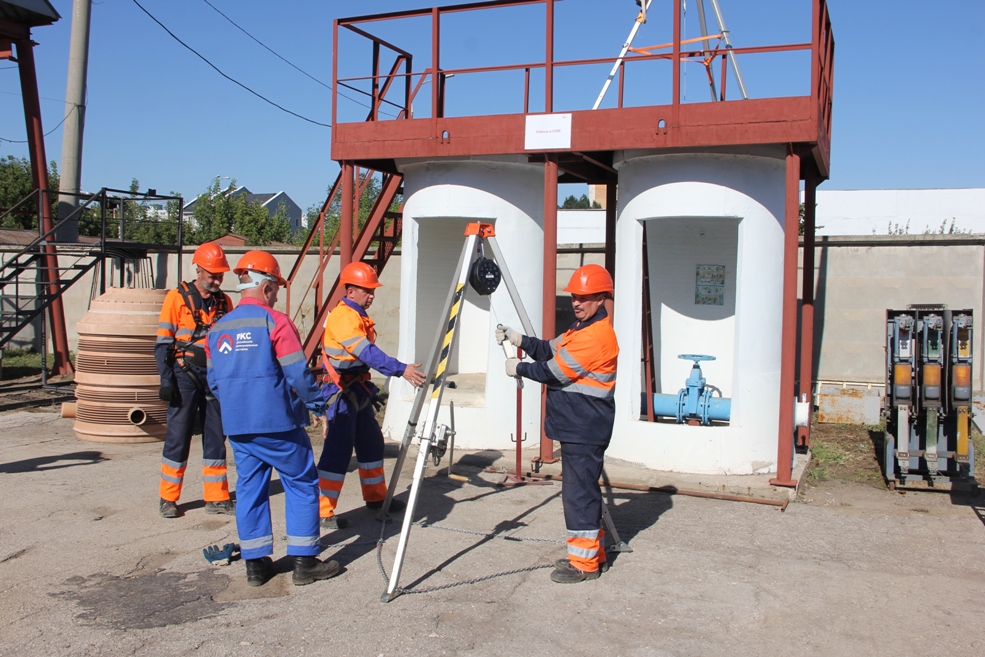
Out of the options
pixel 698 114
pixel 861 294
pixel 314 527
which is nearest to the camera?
pixel 314 527

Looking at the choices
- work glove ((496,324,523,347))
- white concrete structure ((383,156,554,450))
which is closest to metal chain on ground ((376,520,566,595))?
work glove ((496,324,523,347))

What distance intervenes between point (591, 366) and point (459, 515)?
2208 millimetres

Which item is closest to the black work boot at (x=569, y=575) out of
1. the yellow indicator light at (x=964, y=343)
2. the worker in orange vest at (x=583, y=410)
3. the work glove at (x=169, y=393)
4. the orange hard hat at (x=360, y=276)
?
the worker in orange vest at (x=583, y=410)

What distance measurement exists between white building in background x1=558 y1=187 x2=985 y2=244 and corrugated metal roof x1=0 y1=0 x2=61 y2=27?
30.1 m

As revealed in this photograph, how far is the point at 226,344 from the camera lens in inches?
200

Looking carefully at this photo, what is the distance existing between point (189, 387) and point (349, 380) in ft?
4.82

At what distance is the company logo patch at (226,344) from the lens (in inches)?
199

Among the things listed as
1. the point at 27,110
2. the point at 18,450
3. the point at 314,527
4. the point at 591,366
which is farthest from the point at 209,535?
the point at 27,110

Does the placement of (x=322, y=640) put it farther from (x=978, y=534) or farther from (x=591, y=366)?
(x=978, y=534)

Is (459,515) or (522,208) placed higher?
(522,208)

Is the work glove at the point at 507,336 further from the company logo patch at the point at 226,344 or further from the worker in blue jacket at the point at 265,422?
the company logo patch at the point at 226,344

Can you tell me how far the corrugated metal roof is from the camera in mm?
13094

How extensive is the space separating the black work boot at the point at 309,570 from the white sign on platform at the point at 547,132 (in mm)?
4930

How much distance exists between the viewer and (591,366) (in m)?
5.28
